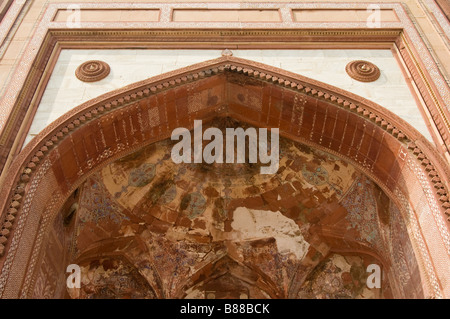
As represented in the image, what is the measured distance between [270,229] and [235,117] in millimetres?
1891

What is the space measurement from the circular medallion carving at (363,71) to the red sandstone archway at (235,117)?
0.51 m

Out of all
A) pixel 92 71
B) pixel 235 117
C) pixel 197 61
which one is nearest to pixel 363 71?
pixel 235 117

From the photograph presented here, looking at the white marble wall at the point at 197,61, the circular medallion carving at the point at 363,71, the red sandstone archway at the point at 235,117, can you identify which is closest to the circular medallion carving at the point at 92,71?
the white marble wall at the point at 197,61

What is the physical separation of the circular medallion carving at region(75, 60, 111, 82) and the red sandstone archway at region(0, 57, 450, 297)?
52cm

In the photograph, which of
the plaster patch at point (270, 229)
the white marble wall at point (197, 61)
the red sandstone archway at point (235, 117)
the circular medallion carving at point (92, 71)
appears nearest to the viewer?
the red sandstone archway at point (235, 117)

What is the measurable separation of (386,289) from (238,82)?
Result: 3.74m

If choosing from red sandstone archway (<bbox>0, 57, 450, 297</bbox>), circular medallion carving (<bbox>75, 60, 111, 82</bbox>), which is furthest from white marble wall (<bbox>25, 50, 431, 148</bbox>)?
red sandstone archway (<bbox>0, 57, 450, 297</bbox>)

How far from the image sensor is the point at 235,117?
905 cm

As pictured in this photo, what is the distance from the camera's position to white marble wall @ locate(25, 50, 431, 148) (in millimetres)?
8055

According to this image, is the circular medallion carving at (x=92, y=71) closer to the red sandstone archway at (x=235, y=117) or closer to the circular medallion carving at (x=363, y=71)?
the red sandstone archway at (x=235, y=117)

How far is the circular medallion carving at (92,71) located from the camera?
844 cm

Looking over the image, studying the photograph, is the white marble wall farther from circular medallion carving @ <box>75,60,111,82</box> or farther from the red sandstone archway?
the red sandstone archway
